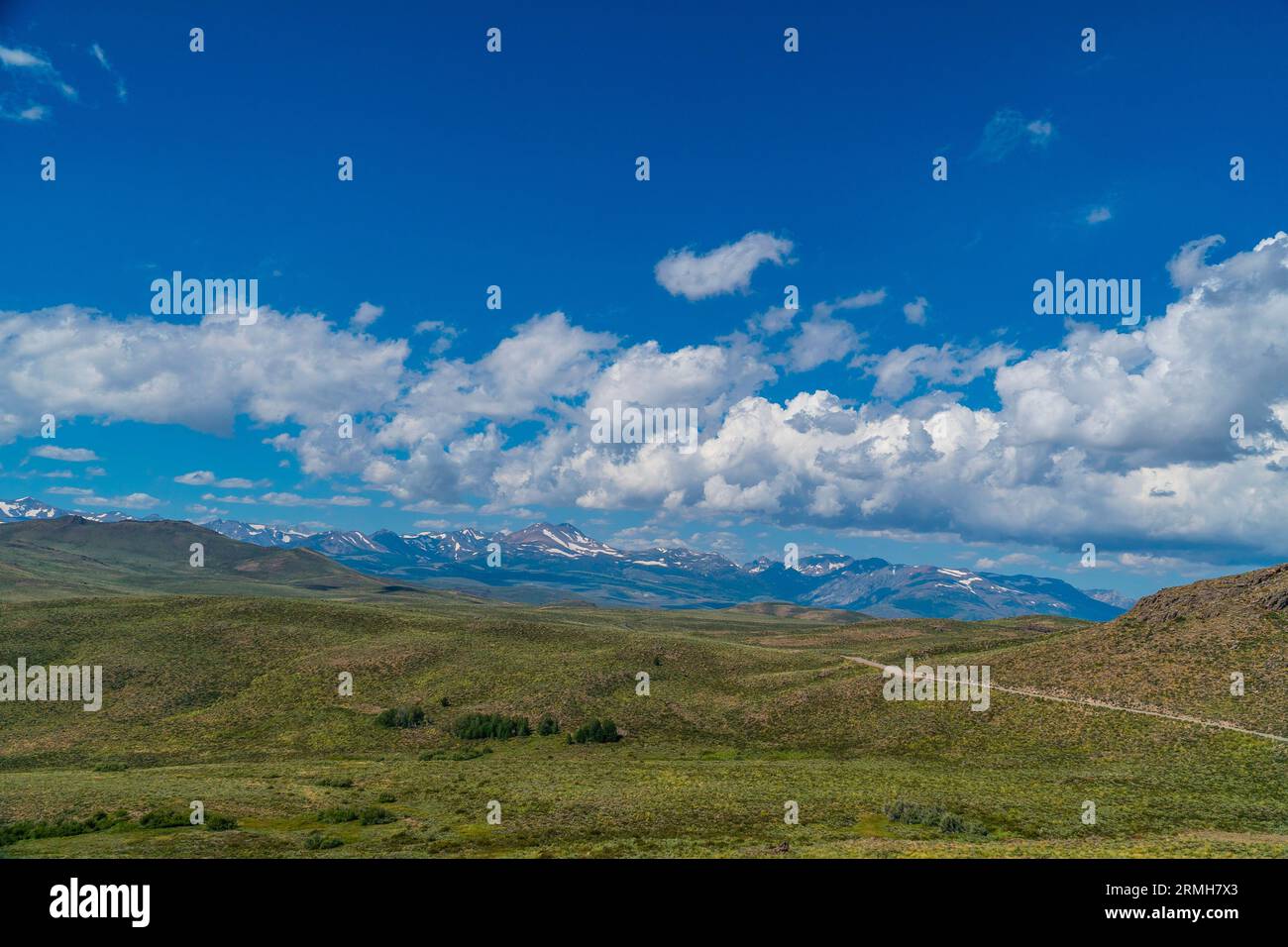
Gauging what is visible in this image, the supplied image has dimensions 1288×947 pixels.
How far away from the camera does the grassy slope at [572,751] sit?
38062 millimetres

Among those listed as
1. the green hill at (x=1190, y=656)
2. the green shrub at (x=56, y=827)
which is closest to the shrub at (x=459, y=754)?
the green shrub at (x=56, y=827)

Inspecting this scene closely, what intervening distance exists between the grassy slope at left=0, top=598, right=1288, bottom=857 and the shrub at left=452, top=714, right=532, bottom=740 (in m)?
2.69

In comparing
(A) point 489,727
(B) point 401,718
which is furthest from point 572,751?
(B) point 401,718

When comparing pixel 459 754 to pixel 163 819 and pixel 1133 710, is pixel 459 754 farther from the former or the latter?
pixel 1133 710

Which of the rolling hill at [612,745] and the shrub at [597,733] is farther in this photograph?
the shrub at [597,733]

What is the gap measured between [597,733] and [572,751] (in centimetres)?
540

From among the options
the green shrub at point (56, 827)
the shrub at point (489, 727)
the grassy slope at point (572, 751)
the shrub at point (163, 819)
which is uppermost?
the green shrub at point (56, 827)

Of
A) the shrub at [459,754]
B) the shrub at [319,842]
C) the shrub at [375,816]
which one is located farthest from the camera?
the shrub at [459,754]

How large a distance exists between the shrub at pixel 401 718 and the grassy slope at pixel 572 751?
6.81 ft

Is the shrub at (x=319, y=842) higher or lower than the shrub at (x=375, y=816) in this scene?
higher

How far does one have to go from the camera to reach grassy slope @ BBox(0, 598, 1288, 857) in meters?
38.1

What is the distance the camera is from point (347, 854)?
33.5 m

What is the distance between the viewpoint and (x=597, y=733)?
256 ft

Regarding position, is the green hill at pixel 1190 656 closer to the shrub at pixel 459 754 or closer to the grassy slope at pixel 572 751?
the grassy slope at pixel 572 751
